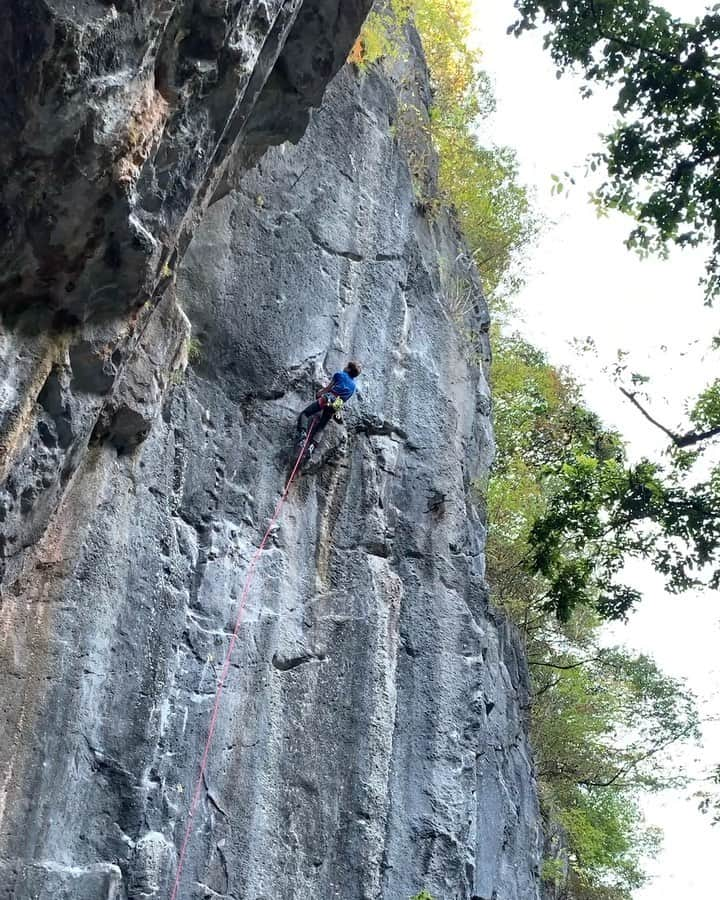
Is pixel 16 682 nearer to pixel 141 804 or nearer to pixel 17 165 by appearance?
pixel 141 804

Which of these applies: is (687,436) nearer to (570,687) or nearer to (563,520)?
(563,520)

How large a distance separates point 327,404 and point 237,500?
1.30 metres

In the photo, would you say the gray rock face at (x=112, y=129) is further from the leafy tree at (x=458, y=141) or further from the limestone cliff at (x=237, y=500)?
the leafy tree at (x=458, y=141)

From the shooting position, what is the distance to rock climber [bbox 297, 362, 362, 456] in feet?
31.3

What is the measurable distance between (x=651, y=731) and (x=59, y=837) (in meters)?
16.8

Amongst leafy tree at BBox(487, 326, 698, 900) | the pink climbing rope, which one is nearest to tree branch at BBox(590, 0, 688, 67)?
the pink climbing rope

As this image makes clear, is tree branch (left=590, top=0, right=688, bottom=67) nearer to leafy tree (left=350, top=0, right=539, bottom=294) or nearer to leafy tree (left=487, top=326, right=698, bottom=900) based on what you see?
leafy tree (left=350, top=0, right=539, bottom=294)

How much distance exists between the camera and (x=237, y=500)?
29.6 ft

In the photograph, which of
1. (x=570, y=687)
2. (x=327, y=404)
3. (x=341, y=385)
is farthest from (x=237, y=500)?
(x=570, y=687)

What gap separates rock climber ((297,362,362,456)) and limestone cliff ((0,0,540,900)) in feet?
0.86

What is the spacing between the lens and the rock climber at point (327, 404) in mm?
9555

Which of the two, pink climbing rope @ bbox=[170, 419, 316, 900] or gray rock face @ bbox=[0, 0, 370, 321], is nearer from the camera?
gray rock face @ bbox=[0, 0, 370, 321]

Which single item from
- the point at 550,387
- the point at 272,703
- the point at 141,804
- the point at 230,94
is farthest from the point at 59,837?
the point at 550,387

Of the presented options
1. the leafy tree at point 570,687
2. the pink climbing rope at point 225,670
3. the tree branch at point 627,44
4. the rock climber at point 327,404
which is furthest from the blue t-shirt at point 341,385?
the leafy tree at point 570,687
